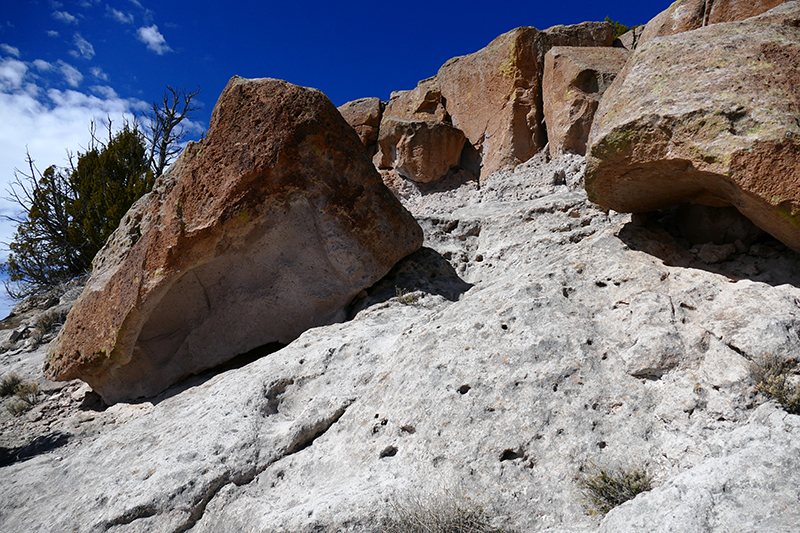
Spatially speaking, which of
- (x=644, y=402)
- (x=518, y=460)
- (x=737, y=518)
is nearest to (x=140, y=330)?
(x=518, y=460)

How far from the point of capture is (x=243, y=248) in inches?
190

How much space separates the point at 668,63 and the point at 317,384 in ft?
10.2

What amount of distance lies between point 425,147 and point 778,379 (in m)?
6.46

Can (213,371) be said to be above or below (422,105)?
below

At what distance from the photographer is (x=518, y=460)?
239 cm

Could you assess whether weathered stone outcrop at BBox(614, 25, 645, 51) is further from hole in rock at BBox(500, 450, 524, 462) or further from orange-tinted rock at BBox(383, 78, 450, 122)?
hole in rock at BBox(500, 450, 524, 462)

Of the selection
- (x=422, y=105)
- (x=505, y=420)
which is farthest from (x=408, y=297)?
(x=422, y=105)

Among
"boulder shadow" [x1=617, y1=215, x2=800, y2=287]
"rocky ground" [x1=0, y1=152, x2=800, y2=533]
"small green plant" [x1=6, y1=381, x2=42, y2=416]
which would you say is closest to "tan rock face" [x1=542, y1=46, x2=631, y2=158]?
"rocky ground" [x1=0, y1=152, x2=800, y2=533]

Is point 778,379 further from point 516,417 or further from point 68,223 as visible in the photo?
point 68,223

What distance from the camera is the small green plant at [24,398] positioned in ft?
17.1

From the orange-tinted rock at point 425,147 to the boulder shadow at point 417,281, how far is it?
Answer: 10.1 feet

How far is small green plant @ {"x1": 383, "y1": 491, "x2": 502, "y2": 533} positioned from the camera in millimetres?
2082

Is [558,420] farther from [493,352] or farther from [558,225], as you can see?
[558,225]

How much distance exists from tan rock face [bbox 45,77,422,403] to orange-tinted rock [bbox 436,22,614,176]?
114 inches
